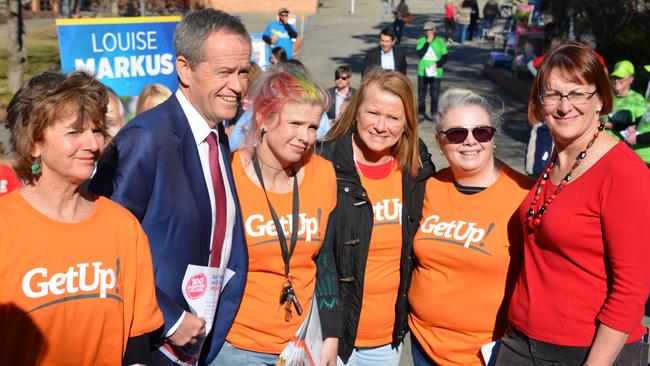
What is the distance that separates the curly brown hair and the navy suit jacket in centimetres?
29

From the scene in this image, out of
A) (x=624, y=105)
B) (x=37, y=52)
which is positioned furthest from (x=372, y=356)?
(x=37, y=52)

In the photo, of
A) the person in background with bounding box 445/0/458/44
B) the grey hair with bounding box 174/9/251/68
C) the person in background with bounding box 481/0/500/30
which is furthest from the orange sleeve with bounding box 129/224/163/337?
the person in background with bounding box 481/0/500/30

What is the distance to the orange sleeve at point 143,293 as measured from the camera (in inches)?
102

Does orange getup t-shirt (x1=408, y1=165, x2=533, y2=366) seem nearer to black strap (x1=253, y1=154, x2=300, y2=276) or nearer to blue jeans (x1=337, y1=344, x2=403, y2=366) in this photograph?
blue jeans (x1=337, y1=344, x2=403, y2=366)

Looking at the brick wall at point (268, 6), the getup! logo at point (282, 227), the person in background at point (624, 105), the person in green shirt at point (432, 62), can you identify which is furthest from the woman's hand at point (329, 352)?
the brick wall at point (268, 6)

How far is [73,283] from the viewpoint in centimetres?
236

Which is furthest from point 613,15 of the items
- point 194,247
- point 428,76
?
point 194,247

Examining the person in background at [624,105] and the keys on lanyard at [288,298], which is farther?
the person in background at [624,105]

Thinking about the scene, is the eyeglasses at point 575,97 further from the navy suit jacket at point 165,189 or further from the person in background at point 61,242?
the person in background at point 61,242

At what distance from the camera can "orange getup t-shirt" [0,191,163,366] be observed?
2.27 metres

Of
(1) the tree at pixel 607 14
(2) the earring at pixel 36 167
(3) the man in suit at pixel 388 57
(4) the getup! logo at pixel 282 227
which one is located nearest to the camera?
(2) the earring at pixel 36 167

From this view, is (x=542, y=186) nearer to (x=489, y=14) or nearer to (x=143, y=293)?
(x=143, y=293)

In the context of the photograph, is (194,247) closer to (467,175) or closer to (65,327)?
(65,327)

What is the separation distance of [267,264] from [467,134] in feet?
3.60
